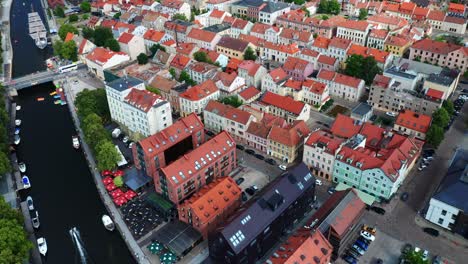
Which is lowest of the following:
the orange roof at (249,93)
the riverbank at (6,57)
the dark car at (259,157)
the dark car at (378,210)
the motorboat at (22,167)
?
the motorboat at (22,167)

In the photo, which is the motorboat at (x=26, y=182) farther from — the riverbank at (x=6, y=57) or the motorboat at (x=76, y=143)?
the riverbank at (x=6, y=57)

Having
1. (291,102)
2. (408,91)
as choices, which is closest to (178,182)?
(291,102)

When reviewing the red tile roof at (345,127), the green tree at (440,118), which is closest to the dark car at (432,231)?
the red tile roof at (345,127)

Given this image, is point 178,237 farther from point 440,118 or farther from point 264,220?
point 440,118

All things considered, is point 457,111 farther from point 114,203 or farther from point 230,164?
point 114,203

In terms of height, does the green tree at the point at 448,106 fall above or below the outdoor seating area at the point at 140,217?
above

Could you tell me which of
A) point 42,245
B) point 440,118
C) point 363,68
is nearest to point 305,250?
point 42,245
